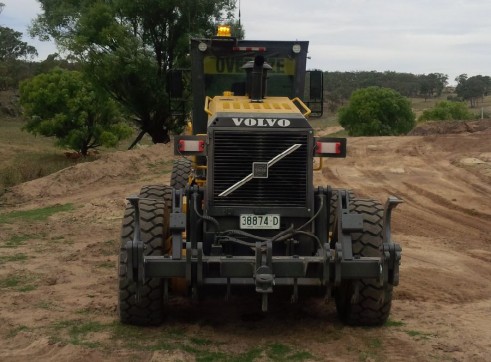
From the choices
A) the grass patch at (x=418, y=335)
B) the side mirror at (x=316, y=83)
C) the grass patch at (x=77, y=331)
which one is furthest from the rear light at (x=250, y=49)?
the grass patch at (x=418, y=335)

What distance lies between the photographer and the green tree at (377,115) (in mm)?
41719

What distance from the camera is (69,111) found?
28.5 meters

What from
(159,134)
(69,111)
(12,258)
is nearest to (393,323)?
(12,258)

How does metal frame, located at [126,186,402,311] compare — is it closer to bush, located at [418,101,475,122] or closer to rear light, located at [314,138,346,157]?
rear light, located at [314,138,346,157]

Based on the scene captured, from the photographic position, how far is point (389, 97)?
4294 cm

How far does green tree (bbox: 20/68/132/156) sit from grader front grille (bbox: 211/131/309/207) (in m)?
22.2

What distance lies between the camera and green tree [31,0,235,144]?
24.4 metres

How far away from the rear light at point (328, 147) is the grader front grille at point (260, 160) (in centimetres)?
22

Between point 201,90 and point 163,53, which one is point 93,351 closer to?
point 201,90

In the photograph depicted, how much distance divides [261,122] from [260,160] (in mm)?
357

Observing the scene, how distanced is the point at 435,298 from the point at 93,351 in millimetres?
3953

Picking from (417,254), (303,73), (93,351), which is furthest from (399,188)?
(93,351)

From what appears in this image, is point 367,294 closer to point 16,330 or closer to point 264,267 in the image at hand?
point 264,267

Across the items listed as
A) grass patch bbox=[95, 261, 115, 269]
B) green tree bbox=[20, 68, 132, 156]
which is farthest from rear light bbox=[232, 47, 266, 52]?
green tree bbox=[20, 68, 132, 156]
